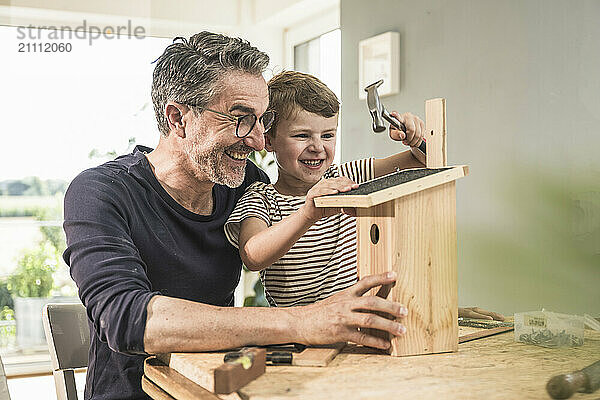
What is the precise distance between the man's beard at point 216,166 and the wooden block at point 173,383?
16.1 inches

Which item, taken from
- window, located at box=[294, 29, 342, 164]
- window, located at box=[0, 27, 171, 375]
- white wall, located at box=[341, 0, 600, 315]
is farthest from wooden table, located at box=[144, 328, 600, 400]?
window, located at box=[0, 27, 171, 375]

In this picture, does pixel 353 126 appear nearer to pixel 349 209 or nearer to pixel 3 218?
pixel 349 209

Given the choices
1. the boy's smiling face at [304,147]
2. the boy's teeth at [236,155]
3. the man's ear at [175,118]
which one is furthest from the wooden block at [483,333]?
the man's ear at [175,118]

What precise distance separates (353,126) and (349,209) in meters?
1.39

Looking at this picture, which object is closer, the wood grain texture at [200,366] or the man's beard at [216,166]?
the wood grain texture at [200,366]

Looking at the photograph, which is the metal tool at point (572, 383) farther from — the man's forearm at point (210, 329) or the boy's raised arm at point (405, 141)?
the boy's raised arm at point (405, 141)

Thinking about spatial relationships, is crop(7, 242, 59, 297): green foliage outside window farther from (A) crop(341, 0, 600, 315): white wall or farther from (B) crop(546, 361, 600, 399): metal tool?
(B) crop(546, 361, 600, 399): metal tool

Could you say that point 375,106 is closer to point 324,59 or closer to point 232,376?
point 232,376

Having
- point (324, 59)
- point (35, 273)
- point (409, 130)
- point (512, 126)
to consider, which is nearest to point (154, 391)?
point (409, 130)

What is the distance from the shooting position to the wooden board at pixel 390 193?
0.85m

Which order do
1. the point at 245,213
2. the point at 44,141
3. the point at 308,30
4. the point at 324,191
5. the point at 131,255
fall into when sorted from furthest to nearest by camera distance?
the point at 44,141 < the point at 308,30 < the point at 245,213 < the point at 131,255 < the point at 324,191

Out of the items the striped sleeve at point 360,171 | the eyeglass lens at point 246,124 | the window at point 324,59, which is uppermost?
the window at point 324,59

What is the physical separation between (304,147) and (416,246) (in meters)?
0.42

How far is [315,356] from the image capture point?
0.85 metres
